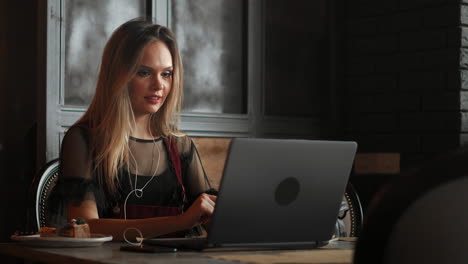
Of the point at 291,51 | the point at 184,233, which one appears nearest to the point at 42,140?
the point at 184,233

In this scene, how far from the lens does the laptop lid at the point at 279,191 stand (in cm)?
129

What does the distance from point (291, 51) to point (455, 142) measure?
2.88ft

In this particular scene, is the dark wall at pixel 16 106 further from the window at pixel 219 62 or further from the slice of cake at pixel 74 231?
the slice of cake at pixel 74 231

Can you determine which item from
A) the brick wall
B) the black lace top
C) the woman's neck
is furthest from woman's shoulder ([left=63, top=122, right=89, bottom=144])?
the brick wall

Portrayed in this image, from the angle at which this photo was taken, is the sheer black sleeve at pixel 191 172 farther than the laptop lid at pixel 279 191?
Yes

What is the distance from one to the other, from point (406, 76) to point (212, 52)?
0.86m

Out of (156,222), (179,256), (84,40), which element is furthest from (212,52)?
(179,256)

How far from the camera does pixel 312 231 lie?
1.45 m

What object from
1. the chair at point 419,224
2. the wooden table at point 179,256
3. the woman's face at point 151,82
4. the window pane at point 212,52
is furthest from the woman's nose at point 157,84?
the chair at point 419,224

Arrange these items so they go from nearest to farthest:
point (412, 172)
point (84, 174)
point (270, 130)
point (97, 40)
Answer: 1. point (412, 172)
2. point (84, 174)
3. point (97, 40)
4. point (270, 130)

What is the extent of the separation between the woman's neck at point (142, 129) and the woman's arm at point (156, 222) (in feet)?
1.03

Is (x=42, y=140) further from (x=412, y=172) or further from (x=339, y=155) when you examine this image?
(x=412, y=172)

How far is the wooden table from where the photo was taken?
124 centimetres

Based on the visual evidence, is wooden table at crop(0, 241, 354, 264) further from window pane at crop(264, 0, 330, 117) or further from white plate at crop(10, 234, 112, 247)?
window pane at crop(264, 0, 330, 117)
